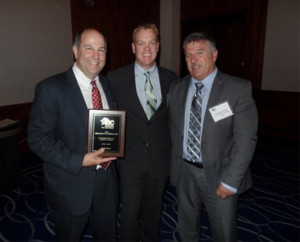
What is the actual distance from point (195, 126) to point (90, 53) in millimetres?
890

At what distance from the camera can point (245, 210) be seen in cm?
302

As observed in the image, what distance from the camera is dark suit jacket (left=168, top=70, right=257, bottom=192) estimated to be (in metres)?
1.67

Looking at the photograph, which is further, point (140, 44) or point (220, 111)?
point (140, 44)

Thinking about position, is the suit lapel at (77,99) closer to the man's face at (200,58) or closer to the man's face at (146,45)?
the man's face at (146,45)

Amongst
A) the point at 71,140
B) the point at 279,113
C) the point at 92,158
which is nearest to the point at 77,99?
the point at 71,140

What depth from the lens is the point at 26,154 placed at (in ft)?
16.0

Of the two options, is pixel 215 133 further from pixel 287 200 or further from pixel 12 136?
pixel 12 136

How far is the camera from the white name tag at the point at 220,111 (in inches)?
66.3

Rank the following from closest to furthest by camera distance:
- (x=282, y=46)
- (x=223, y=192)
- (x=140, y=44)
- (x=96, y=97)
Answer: (x=96, y=97) → (x=223, y=192) → (x=140, y=44) → (x=282, y=46)

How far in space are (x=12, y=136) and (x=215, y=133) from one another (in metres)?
2.82

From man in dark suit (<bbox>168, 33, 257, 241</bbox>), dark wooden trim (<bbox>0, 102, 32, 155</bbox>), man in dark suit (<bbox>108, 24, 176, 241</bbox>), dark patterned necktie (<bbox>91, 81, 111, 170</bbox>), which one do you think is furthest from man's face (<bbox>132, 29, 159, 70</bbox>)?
dark wooden trim (<bbox>0, 102, 32, 155</bbox>)

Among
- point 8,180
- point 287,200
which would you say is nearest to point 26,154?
point 8,180

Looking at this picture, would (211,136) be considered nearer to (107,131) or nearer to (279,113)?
(107,131)

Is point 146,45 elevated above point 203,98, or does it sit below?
above
